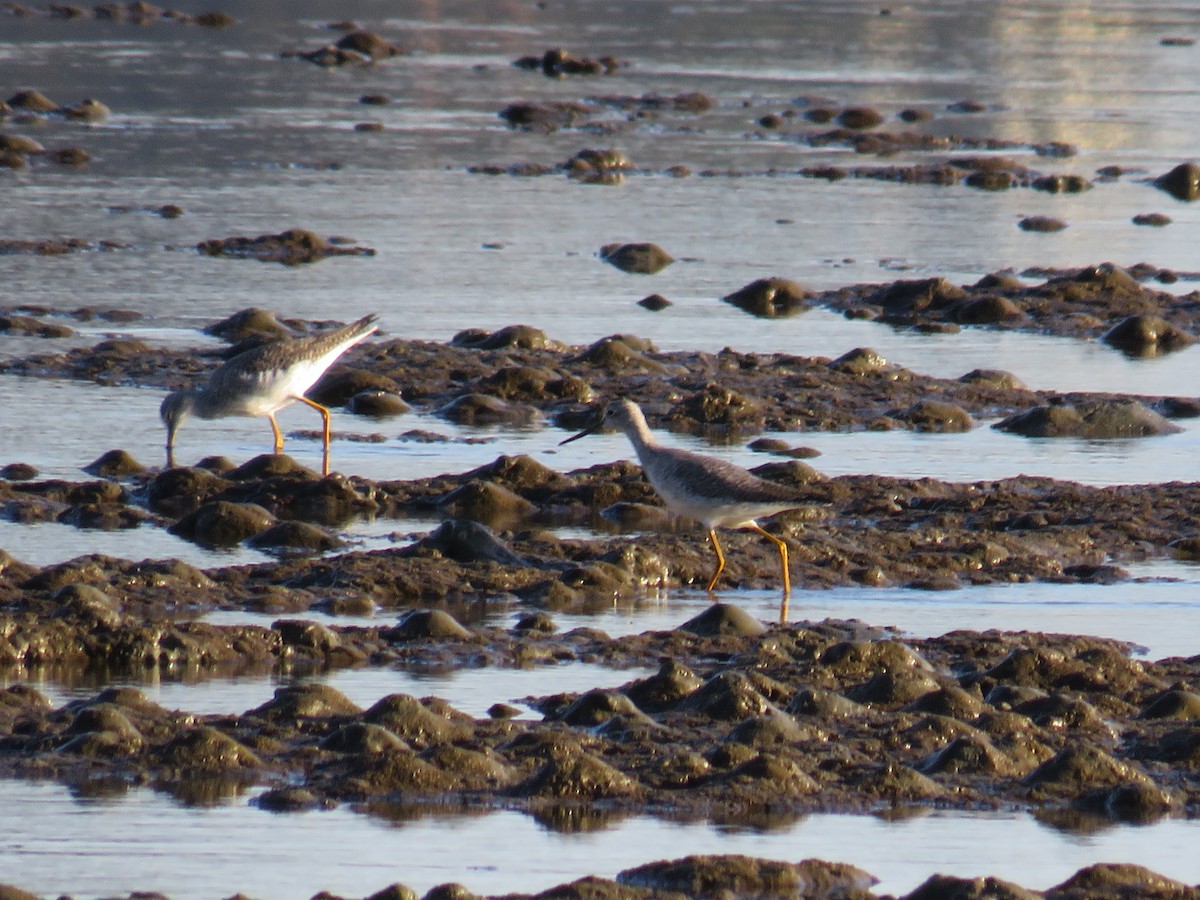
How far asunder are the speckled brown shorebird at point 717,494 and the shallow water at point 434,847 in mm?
3232

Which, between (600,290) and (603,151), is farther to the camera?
(603,151)

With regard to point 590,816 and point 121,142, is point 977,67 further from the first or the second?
point 590,816

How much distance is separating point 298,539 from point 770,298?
859 centimetres

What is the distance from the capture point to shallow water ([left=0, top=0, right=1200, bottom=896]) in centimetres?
646

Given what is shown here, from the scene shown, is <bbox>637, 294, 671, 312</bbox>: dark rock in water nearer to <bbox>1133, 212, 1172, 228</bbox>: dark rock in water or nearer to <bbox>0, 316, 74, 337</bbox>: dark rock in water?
<bbox>0, 316, 74, 337</bbox>: dark rock in water

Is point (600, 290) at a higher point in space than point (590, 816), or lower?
lower

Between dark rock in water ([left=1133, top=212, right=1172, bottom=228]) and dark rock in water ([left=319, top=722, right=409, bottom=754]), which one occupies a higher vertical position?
dark rock in water ([left=319, top=722, right=409, bottom=754])

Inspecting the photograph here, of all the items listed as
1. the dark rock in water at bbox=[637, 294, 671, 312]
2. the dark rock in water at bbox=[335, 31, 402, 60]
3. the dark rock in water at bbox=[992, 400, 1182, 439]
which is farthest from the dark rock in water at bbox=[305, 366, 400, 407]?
the dark rock in water at bbox=[335, 31, 402, 60]

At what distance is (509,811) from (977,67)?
126 feet

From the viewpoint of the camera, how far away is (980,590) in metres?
9.89

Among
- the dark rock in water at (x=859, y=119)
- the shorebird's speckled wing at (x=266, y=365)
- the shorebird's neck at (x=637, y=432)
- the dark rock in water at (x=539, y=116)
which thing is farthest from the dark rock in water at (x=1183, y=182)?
the shorebird's neck at (x=637, y=432)

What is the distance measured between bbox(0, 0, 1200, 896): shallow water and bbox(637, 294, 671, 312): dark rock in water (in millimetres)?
119

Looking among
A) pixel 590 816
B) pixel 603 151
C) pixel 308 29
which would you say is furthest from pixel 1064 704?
pixel 308 29

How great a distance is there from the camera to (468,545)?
9898 millimetres
